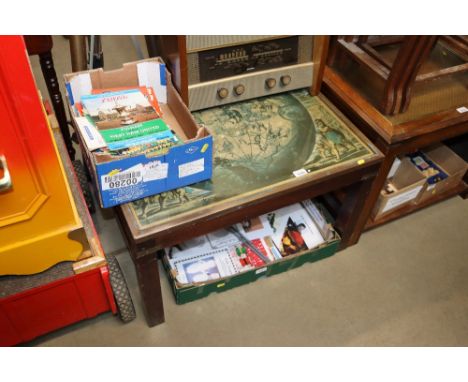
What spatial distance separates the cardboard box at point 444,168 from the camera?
1.97 meters

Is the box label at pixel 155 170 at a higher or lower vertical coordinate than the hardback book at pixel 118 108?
lower

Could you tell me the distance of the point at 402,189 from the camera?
5.95 ft

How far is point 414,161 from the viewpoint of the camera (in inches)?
80.1

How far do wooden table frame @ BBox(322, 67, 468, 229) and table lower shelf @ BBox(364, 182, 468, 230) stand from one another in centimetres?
25

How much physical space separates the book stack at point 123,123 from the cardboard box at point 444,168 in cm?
126

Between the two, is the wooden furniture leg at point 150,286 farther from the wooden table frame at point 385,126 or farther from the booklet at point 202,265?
the wooden table frame at point 385,126

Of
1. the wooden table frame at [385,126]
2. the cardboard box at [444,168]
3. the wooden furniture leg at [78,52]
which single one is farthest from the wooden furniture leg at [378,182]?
the wooden furniture leg at [78,52]

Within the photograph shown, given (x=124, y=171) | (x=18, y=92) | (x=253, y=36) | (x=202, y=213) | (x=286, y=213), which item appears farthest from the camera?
(x=286, y=213)

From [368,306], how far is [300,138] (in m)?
0.76

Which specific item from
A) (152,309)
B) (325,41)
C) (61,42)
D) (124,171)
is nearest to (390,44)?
(325,41)

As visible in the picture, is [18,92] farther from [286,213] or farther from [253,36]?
[286,213]

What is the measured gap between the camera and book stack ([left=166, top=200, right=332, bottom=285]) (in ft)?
5.56

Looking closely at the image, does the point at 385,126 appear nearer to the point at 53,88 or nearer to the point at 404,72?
the point at 404,72

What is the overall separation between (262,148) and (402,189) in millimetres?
728
